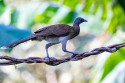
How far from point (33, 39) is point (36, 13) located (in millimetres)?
3286

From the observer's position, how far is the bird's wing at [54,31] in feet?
6.61

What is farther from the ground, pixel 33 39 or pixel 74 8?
pixel 74 8

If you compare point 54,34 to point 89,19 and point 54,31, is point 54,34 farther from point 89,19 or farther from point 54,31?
Result: point 89,19

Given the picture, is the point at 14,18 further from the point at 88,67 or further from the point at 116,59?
the point at 88,67

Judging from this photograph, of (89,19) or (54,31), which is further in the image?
(89,19)

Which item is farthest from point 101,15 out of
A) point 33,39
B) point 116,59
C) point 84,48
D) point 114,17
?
point 33,39

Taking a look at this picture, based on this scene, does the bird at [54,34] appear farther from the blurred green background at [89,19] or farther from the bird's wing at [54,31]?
the blurred green background at [89,19]

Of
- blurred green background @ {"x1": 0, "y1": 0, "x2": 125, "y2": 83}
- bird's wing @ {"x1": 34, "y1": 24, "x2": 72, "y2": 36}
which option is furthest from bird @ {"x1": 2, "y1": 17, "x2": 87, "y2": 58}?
blurred green background @ {"x1": 0, "y1": 0, "x2": 125, "y2": 83}

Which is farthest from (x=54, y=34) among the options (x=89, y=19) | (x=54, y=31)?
(x=89, y=19)

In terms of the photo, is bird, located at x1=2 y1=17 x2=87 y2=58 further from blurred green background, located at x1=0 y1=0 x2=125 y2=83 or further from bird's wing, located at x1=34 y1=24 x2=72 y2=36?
blurred green background, located at x1=0 y1=0 x2=125 y2=83

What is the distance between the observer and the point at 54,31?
202 cm

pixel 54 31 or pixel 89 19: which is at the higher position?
pixel 89 19

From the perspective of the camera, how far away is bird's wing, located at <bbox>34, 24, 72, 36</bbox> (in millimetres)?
2014

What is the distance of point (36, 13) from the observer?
5.30m
